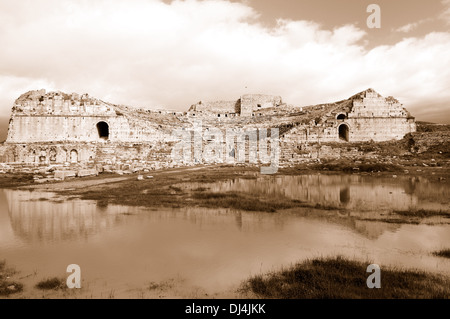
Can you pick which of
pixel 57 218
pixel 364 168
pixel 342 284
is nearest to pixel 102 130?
pixel 364 168

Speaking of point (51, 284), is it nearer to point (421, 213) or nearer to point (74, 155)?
point (421, 213)

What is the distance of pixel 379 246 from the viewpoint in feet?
24.4

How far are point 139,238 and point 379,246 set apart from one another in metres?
6.58

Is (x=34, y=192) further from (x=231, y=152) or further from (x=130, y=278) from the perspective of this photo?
(x=231, y=152)

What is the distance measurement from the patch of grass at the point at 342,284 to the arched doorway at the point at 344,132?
4289 cm

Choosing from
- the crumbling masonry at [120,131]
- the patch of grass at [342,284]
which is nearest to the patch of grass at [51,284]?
the patch of grass at [342,284]

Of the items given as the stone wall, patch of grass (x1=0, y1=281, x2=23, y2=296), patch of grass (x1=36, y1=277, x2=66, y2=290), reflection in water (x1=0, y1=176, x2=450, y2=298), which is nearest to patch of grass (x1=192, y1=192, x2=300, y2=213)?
reflection in water (x1=0, y1=176, x2=450, y2=298)

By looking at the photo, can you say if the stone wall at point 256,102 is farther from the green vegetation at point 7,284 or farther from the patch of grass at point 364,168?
the green vegetation at point 7,284

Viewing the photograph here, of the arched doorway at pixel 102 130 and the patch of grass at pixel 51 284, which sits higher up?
the arched doorway at pixel 102 130

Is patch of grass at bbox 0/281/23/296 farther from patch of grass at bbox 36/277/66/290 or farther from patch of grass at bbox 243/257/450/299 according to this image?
patch of grass at bbox 243/257/450/299

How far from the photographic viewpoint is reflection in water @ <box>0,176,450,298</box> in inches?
243

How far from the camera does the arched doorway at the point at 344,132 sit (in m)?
45.4
